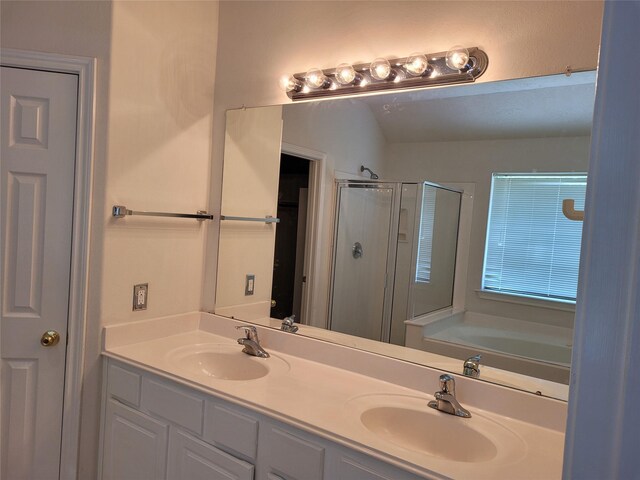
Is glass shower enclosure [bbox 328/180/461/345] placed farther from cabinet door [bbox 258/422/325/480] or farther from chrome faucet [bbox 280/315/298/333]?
cabinet door [bbox 258/422/325/480]

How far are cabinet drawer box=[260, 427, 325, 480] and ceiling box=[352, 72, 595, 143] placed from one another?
113cm

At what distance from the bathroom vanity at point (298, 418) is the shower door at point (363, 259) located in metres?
0.13

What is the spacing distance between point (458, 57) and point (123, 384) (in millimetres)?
1744

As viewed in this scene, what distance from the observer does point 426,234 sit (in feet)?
5.96

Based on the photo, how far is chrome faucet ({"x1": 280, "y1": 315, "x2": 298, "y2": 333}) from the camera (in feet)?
6.86

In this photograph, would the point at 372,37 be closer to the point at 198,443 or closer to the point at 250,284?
→ the point at 250,284

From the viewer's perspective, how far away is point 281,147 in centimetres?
217

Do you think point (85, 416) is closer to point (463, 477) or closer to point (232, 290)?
point (232, 290)

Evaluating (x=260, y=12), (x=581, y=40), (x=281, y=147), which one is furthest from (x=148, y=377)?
(x=581, y=40)

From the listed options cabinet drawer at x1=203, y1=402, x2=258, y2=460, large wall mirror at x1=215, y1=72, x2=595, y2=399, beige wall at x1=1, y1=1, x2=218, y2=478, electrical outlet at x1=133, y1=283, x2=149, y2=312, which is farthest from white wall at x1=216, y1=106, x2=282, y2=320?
cabinet drawer at x1=203, y1=402, x2=258, y2=460

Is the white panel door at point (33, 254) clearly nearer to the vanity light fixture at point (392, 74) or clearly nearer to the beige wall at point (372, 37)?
the beige wall at point (372, 37)

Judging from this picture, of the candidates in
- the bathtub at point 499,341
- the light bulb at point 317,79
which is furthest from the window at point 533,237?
the light bulb at point 317,79

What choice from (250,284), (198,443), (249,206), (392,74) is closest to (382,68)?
(392,74)

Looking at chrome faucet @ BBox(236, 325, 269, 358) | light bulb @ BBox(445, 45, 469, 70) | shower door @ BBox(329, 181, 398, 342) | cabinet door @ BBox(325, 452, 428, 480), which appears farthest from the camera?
chrome faucet @ BBox(236, 325, 269, 358)
